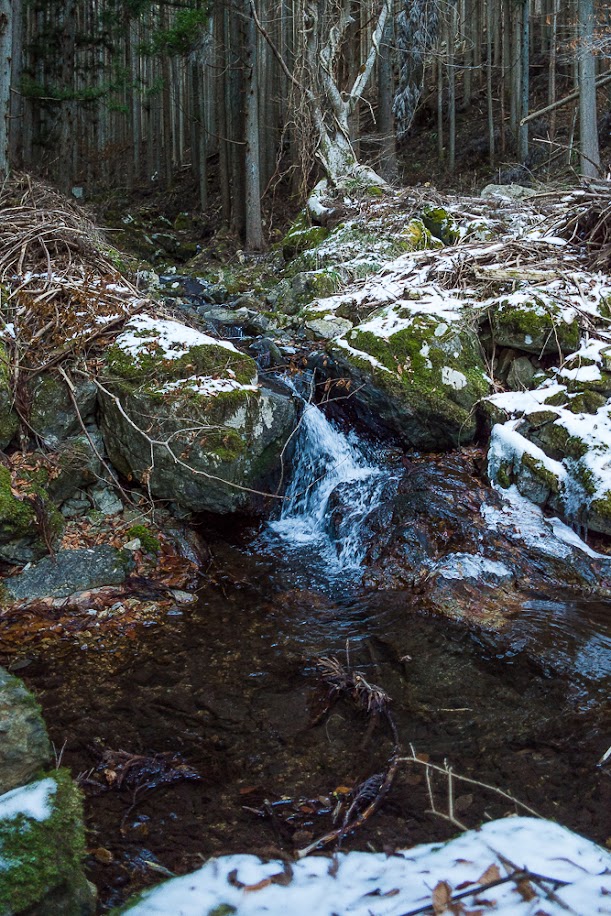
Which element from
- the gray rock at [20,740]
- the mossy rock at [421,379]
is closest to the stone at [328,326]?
the mossy rock at [421,379]

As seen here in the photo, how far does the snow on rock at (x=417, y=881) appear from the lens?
1.92 m

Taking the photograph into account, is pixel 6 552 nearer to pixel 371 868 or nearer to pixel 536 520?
pixel 371 868

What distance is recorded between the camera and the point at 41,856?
2082mm

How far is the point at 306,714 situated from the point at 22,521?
2.82 metres

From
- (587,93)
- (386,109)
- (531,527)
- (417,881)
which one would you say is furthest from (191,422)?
(386,109)

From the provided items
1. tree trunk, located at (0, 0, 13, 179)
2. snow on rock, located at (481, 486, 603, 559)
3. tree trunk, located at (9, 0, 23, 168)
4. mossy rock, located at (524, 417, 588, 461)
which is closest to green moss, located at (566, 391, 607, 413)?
mossy rock, located at (524, 417, 588, 461)

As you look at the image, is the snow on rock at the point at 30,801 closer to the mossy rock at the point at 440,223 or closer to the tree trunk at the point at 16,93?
the mossy rock at the point at 440,223

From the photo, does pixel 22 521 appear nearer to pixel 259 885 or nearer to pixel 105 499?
pixel 105 499

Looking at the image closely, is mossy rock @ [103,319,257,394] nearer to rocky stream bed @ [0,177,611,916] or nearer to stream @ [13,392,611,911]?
rocky stream bed @ [0,177,611,916]

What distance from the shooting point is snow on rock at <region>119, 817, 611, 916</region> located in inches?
75.5

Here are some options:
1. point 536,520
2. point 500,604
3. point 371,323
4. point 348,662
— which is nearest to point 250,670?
point 348,662

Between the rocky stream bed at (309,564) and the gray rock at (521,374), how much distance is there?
0.12ft

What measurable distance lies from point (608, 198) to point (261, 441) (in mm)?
5136

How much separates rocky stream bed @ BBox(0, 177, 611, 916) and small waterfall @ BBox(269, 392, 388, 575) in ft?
0.09
